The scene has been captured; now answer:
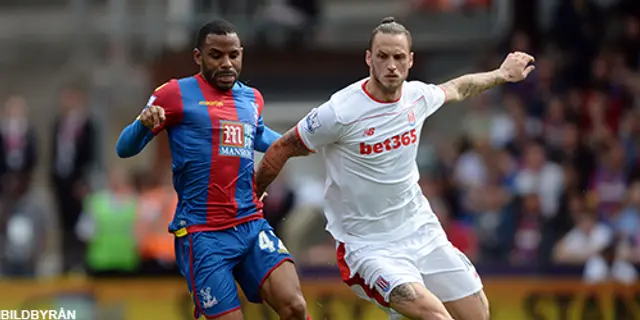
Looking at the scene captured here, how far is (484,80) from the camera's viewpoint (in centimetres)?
870

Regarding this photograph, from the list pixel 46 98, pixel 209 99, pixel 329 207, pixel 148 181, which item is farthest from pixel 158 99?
pixel 46 98

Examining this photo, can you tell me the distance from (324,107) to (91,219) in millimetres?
7546

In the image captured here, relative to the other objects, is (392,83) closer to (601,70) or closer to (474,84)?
(474,84)

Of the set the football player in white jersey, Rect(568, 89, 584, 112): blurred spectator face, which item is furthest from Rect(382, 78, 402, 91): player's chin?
Rect(568, 89, 584, 112): blurred spectator face

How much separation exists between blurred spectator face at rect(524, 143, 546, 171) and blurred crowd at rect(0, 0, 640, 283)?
0.01 meters

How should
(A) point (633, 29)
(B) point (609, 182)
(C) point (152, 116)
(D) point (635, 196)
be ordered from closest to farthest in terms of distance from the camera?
(C) point (152, 116) < (D) point (635, 196) < (B) point (609, 182) < (A) point (633, 29)

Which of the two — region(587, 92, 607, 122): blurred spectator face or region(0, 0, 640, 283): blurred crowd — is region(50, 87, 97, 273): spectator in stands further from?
region(587, 92, 607, 122): blurred spectator face

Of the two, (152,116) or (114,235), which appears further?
(114,235)

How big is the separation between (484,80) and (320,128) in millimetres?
1364

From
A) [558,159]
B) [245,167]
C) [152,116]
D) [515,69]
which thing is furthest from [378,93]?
[558,159]

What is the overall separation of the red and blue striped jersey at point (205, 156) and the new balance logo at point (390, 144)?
793 millimetres

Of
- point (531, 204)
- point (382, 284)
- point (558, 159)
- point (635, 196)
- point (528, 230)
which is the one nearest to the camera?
point (382, 284)

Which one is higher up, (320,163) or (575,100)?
(575,100)

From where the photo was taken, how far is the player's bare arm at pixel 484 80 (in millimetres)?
8680
